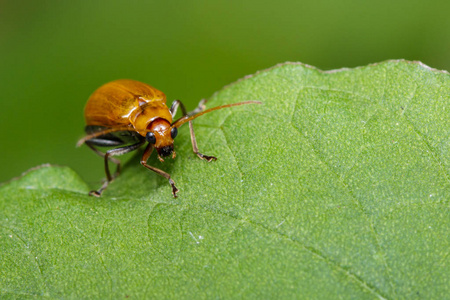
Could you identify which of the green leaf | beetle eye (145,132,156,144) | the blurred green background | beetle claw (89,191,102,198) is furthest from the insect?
the blurred green background

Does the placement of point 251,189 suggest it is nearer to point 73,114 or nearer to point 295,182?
point 295,182

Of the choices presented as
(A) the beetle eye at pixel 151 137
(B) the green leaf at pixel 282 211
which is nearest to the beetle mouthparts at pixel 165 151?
(A) the beetle eye at pixel 151 137

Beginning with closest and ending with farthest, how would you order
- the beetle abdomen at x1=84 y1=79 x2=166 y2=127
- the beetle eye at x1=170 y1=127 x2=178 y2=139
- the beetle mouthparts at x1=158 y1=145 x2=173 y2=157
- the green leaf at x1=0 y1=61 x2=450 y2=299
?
1. the green leaf at x1=0 y1=61 x2=450 y2=299
2. the beetle mouthparts at x1=158 y1=145 x2=173 y2=157
3. the beetle eye at x1=170 y1=127 x2=178 y2=139
4. the beetle abdomen at x1=84 y1=79 x2=166 y2=127

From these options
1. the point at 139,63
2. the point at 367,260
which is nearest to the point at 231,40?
the point at 139,63

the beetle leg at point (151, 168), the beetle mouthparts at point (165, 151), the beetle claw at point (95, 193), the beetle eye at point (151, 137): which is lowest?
the beetle claw at point (95, 193)

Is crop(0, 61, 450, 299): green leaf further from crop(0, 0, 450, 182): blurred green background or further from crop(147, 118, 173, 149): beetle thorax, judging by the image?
crop(0, 0, 450, 182): blurred green background

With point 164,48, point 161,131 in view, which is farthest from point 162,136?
point 164,48

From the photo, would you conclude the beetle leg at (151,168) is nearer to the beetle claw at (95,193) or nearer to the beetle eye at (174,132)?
the beetle eye at (174,132)

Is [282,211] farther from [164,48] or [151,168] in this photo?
[164,48]
